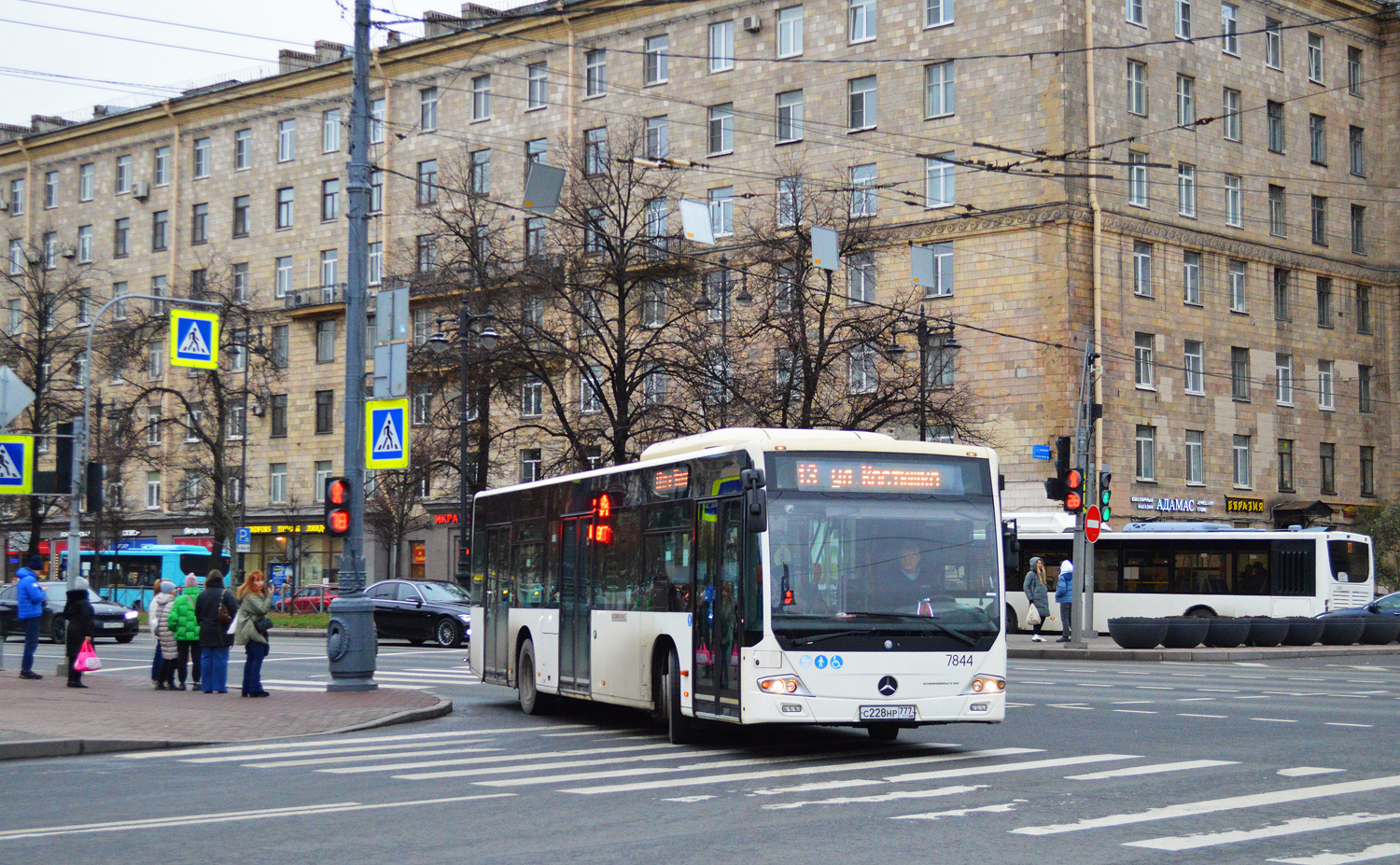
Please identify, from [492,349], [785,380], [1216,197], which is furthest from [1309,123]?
[492,349]

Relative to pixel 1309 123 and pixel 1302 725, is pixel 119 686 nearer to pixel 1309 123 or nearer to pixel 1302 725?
pixel 1302 725

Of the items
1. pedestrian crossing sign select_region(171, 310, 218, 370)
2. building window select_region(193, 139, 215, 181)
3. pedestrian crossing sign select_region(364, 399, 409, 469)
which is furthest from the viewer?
building window select_region(193, 139, 215, 181)

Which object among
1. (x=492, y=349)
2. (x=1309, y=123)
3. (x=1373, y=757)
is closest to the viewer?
(x=1373, y=757)

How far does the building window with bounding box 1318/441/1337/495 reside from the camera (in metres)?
60.1

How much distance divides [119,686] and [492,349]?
18797mm

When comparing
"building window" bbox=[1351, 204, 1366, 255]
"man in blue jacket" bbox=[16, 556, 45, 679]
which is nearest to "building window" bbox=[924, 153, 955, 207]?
"building window" bbox=[1351, 204, 1366, 255]

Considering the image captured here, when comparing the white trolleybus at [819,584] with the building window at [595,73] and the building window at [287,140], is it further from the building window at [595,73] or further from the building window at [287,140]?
the building window at [287,140]

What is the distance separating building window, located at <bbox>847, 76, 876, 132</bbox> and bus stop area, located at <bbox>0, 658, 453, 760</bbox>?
35732 mm

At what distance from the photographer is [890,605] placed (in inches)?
564

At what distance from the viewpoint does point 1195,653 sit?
107ft

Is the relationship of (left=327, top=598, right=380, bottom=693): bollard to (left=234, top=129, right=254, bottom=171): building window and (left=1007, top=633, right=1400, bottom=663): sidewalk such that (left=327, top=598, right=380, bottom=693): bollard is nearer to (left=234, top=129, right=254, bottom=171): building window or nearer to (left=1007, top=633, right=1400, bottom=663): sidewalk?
(left=1007, top=633, right=1400, bottom=663): sidewalk

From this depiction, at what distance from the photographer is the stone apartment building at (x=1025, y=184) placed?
5153 cm

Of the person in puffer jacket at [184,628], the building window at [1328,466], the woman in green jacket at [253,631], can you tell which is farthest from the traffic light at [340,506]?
the building window at [1328,466]

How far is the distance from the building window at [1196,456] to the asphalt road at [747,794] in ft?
121
